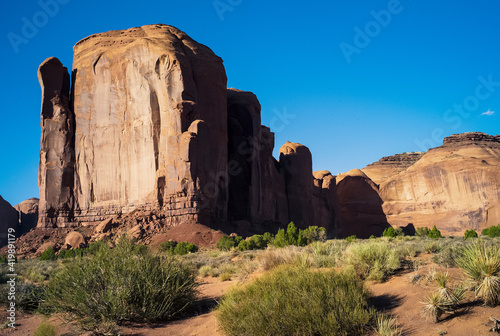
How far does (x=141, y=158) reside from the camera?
137 feet

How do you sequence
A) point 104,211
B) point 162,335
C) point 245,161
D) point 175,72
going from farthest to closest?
point 245,161
point 104,211
point 175,72
point 162,335

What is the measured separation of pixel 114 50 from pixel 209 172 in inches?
658

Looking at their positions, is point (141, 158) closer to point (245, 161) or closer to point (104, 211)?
point (104, 211)

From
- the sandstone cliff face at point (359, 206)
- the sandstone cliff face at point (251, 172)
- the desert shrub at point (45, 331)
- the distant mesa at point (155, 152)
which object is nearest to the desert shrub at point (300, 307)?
the desert shrub at point (45, 331)

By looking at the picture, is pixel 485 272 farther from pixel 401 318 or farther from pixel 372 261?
pixel 372 261

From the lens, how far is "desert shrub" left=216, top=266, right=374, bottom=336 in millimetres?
6598

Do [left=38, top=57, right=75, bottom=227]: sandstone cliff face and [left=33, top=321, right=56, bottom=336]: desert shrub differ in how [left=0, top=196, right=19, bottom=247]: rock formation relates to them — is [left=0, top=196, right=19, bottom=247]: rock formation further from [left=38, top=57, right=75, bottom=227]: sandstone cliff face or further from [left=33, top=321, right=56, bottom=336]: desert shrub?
[left=33, top=321, right=56, bottom=336]: desert shrub

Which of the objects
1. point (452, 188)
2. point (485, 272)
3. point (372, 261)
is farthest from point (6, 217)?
point (452, 188)

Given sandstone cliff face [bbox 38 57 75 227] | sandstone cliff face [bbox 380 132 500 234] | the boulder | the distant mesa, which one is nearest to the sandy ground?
the distant mesa

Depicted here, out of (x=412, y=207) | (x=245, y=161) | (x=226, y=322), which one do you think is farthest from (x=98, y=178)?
(x=412, y=207)

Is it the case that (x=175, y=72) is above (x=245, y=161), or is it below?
above

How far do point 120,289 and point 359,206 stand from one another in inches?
2618

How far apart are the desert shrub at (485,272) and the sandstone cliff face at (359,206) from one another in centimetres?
6081

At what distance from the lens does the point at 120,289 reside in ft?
29.3
